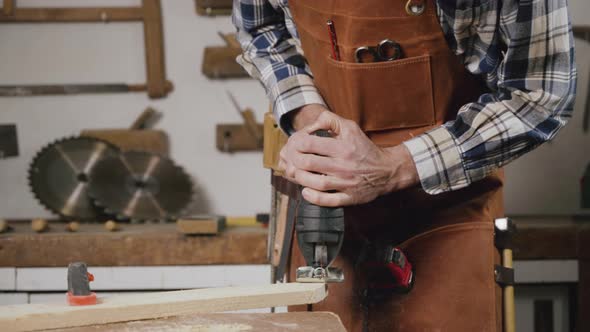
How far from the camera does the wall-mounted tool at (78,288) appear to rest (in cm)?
111

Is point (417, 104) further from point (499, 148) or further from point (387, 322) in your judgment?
point (387, 322)

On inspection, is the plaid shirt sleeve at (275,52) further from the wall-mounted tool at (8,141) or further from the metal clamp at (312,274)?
the wall-mounted tool at (8,141)

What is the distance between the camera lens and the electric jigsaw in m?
1.20

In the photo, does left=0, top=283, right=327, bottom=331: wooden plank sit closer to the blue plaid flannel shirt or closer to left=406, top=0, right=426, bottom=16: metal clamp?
the blue plaid flannel shirt

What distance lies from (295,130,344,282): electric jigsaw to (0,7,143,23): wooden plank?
2.27 meters

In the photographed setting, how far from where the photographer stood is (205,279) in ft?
8.83

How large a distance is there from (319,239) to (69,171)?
2130mm

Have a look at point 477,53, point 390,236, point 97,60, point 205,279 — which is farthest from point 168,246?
point 477,53

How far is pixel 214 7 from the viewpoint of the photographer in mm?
3219

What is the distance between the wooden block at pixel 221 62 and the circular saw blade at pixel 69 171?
1.76 feet

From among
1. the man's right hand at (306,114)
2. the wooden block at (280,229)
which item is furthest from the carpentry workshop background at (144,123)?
the man's right hand at (306,114)

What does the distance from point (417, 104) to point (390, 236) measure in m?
0.27

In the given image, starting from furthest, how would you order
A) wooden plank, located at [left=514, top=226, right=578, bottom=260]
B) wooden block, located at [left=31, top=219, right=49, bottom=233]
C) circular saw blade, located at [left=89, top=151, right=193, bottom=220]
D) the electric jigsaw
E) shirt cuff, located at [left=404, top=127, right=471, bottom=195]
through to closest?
circular saw blade, located at [left=89, top=151, right=193, bottom=220]
wooden block, located at [left=31, top=219, right=49, bottom=233]
wooden plank, located at [left=514, top=226, right=578, bottom=260]
shirt cuff, located at [left=404, top=127, right=471, bottom=195]
the electric jigsaw

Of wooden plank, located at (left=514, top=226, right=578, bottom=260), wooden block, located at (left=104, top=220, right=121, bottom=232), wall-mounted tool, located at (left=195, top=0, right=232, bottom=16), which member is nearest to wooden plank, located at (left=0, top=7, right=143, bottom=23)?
wall-mounted tool, located at (left=195, top=0, right=232, bottom=16)
